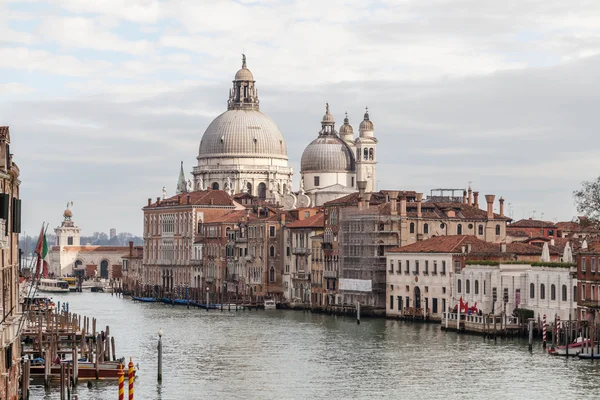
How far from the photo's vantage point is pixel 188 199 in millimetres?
103375

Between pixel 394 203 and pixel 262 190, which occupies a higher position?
pixel 262 190

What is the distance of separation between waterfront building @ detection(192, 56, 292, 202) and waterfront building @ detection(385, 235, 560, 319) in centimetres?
5133

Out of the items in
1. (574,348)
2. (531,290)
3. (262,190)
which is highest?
(262,190)

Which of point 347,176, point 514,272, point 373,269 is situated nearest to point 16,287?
point 514,272

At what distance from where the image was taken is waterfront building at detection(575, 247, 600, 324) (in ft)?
155

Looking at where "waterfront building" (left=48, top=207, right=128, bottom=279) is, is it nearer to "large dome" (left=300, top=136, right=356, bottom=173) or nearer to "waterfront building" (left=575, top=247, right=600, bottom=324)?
"large dome" (left=300, top=136, right=356, bottom=173)

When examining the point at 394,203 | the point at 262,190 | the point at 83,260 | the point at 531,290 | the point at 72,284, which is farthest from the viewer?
the point at 83,260

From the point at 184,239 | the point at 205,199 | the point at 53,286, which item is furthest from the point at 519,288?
the point at 53,286

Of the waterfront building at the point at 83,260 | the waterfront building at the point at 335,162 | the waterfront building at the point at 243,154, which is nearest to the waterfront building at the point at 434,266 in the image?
the waterfront building at the point at 335,162

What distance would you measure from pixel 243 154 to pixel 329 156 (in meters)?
7.59

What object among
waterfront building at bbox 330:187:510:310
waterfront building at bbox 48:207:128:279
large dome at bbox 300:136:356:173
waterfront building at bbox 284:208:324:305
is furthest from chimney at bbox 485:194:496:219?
waterfront building at bbox 48:207:128:279

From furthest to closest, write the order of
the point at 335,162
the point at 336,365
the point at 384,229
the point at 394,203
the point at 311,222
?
the point at 335,162 < the point at 311,222 < the point at 394,203 < the point at 384,229 < the point at 336,365

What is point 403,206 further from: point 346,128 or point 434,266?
point 346,128

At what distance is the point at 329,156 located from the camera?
4525 inches
